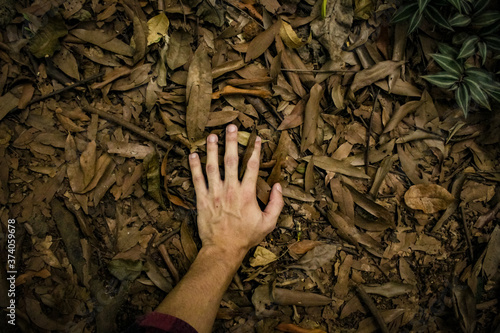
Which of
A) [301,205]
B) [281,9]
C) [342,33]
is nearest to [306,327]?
[301,205]

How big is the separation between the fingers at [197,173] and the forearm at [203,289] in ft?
1.11

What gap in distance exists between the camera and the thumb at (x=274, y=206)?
185 centimetres

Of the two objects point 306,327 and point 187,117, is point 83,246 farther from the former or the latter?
point 306,327

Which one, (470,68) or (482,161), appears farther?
(482,161)

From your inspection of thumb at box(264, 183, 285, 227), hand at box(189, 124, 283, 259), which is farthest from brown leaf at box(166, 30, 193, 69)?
thumb at box(264, 183, 285, 227)

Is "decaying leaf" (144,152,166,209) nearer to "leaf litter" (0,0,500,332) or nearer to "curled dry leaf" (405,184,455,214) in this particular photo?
"leaf litter" (0,0,500,332)

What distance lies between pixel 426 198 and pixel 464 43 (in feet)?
2.81

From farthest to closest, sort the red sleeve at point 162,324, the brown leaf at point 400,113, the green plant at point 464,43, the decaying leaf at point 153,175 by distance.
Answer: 1. the brown leaf at point 400,113
2. the decaying leaf at point 153,175
3. the green plant at point 464,43
4. the red sleeve at point 162,324

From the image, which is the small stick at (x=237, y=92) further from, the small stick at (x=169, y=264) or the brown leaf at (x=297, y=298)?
the brown leaf at (x=297, y=298)

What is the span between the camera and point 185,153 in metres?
1.92

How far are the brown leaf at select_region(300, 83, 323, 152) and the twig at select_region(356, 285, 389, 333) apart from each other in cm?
87

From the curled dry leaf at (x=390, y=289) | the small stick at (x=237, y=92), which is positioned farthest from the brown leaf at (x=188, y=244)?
the curled dry leaf at (x=390, y=289)

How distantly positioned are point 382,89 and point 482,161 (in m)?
0.73

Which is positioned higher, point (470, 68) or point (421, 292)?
point (470, 68)
